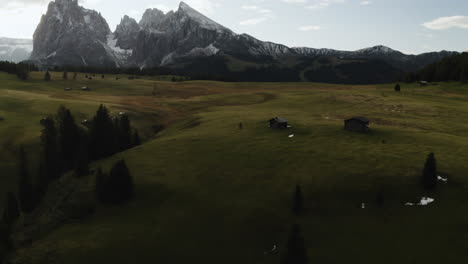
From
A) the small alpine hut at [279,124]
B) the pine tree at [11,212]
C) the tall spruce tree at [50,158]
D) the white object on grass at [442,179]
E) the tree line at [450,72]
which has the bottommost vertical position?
the pine tree at [11,212]

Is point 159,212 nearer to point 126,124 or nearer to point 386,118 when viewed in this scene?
point 126,124

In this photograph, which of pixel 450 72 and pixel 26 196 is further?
pixel 450 72

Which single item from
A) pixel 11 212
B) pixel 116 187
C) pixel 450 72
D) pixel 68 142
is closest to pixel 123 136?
pixel 68 142

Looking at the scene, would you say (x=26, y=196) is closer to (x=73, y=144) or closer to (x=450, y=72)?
(x=73, y=144)

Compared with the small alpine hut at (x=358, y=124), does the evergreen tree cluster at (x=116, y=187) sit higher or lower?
lower

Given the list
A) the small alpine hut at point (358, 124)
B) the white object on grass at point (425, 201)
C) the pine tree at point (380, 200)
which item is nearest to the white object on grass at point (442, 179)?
the white object on grass at point (425, 201)

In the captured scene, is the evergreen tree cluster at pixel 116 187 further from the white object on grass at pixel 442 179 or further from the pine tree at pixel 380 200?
the white object on grass at pixel 442 179

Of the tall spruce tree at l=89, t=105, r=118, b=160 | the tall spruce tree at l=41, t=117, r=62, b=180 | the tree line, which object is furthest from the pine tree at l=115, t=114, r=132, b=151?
the tree line

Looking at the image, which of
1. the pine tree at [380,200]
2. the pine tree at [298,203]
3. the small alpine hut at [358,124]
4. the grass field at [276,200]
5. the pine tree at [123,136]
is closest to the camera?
the grass field at [276,200]
